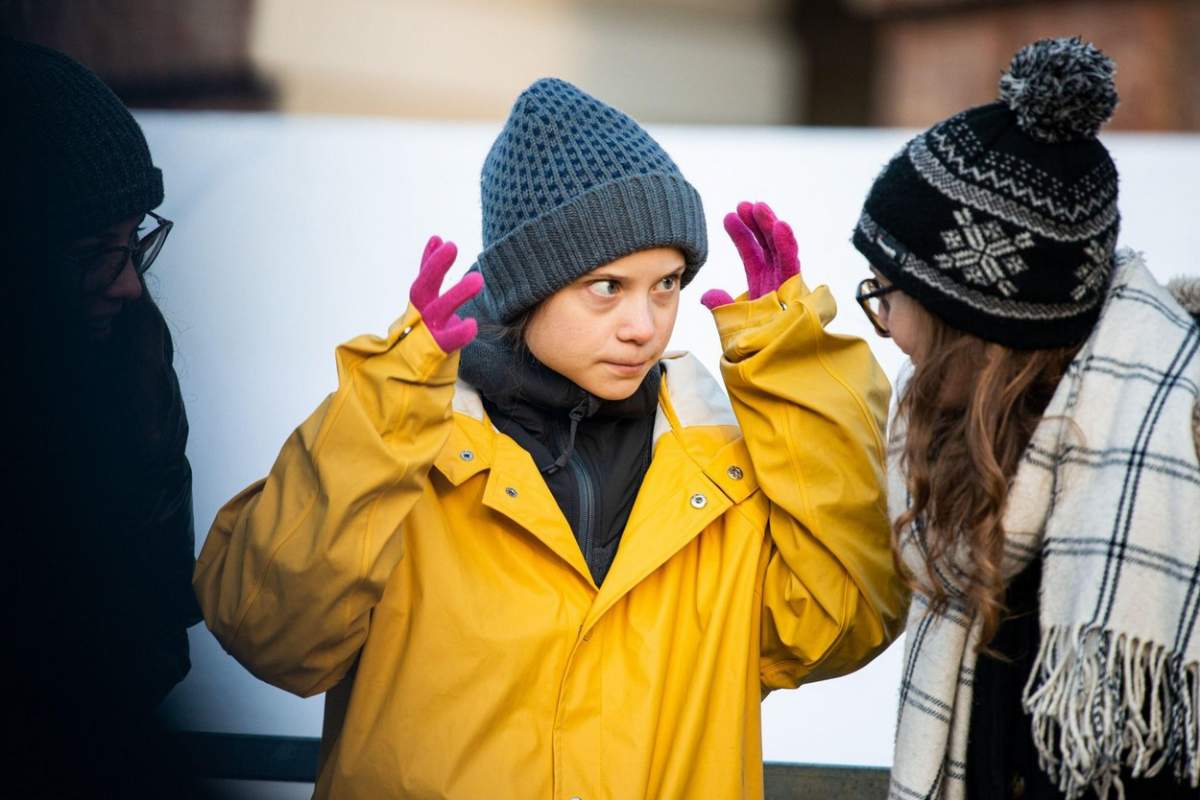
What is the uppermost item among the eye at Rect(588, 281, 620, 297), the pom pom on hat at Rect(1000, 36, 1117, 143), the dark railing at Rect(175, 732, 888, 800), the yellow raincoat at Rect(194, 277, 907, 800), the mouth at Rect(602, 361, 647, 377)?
the pom pom on hat at Rect(1000, 36, 1117, 143)

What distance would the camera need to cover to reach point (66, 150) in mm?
1673

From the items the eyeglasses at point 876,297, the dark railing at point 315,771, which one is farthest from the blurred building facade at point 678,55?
the eyeglasses at point 876,297

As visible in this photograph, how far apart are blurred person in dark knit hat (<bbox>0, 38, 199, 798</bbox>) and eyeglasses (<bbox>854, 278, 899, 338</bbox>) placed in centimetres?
90

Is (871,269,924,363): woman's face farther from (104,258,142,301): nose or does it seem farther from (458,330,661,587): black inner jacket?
(104,258,142,301): nose

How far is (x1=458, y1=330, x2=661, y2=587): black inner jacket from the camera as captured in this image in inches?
75.0

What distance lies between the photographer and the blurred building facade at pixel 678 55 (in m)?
2.80

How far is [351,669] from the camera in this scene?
1.89 m

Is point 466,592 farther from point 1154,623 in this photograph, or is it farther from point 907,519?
point 1154,623

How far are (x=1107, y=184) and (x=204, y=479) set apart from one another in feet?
5.10

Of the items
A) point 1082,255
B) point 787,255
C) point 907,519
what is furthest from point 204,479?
point 1082,255

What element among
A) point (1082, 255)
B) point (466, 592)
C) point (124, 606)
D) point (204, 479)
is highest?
point (1082, 255)

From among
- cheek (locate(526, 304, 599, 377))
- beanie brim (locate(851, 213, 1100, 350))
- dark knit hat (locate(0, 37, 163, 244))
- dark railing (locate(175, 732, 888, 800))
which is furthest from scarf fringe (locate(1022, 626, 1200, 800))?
dark knit hat (locate(0, 37, 163, 244))

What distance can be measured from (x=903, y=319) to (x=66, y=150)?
1039 mm

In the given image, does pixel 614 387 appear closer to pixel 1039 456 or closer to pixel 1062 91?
pixel 1039 456
